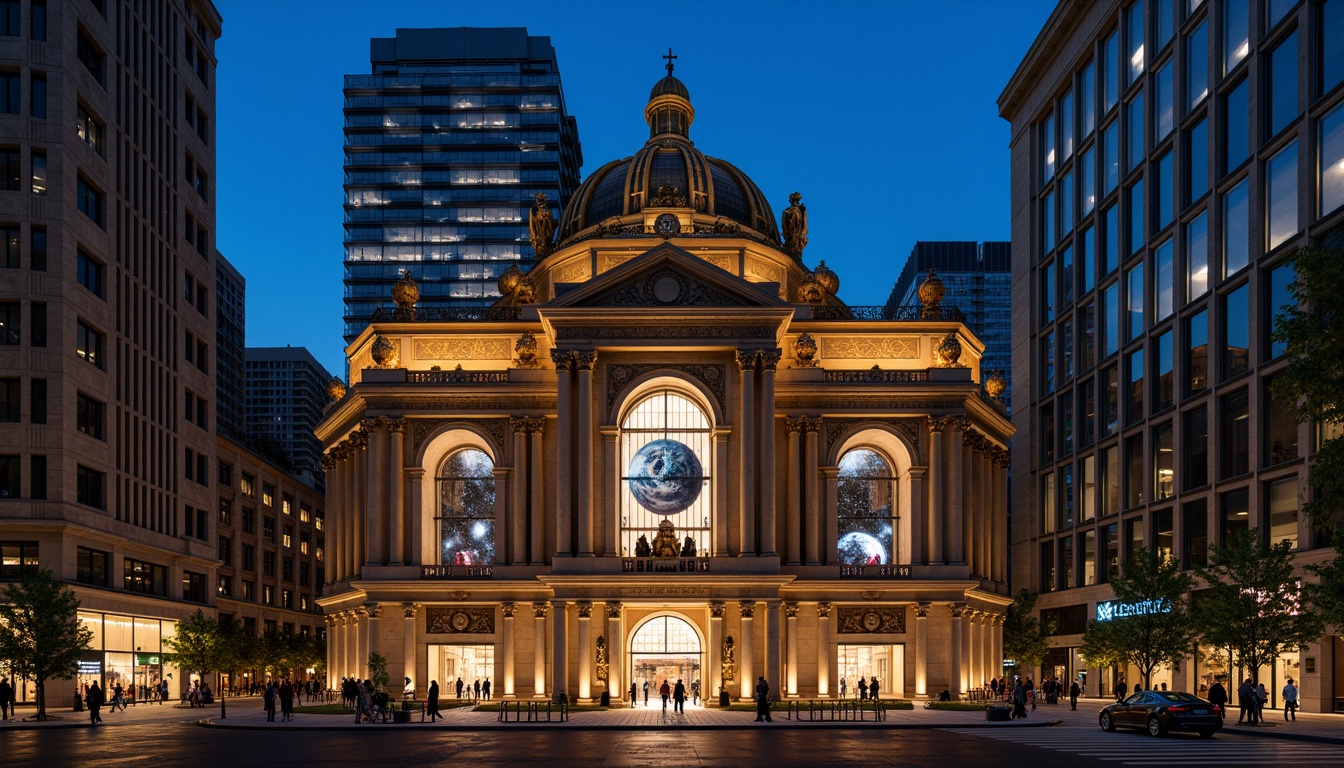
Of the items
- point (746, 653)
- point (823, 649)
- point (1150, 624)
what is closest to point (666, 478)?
point (746, 653)

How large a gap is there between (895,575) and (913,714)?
47.3ft

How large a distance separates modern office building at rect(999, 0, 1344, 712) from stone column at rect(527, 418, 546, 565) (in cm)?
3478

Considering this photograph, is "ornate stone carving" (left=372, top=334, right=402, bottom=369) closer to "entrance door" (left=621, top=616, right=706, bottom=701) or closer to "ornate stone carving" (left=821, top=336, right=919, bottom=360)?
"entrance door" (left=621, top=616, right=706, bottom=701)

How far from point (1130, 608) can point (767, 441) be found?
22.7 metres

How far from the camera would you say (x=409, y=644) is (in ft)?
248

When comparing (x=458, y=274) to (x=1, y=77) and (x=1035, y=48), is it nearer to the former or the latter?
(x=1035, y=48)

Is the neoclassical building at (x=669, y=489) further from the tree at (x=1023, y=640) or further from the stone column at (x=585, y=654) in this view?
the tree at (x=1023, y=640)

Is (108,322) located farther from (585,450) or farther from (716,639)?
(716,639)

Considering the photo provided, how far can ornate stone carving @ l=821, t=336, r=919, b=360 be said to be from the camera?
81.9 m

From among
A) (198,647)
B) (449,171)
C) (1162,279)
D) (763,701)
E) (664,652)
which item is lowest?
(198,647)

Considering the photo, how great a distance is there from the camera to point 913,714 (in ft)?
205

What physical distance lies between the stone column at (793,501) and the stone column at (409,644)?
2096 centimetres

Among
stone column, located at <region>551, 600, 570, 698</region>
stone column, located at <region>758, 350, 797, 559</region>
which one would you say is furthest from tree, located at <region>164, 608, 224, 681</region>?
stone column, located at <region>758, 350, 797, 559</region>

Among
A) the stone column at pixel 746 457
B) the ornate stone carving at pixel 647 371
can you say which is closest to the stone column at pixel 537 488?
the ornate stone carving at pixel 647 371
